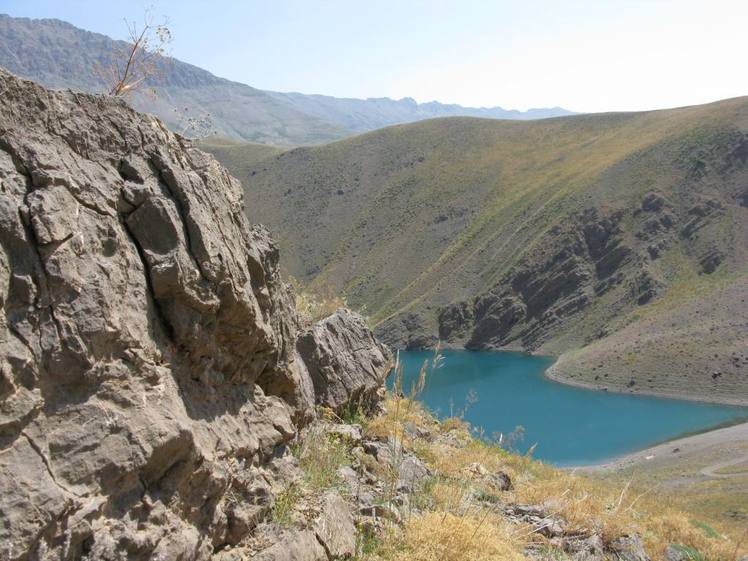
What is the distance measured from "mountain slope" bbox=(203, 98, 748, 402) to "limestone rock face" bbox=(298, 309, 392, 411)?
5168 centimetres

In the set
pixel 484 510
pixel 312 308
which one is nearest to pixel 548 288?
pixel 312 308

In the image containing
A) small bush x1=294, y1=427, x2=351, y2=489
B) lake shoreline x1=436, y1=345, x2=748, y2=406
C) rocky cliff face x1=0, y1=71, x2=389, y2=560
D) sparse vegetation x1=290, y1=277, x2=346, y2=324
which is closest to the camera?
rocky cliff face x1=0, y1=71, x2=389, y2=560

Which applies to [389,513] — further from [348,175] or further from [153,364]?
[348,175]

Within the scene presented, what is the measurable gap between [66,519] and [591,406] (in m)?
61.4

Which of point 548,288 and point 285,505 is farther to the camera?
point 548,288

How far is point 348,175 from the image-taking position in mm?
138250

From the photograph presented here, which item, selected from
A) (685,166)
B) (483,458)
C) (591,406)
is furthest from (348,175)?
(483,458)

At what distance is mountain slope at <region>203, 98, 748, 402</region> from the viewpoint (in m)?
70.4

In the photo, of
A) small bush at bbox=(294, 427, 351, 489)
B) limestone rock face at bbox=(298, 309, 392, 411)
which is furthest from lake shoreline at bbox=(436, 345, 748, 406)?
small bush at bbox=(294, 427, 351, 489)

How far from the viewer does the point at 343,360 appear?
980cm

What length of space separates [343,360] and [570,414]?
52214mm

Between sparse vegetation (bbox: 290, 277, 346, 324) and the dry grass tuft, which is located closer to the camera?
the dry grass tuft

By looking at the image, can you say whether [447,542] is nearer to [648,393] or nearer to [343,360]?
[343,360]

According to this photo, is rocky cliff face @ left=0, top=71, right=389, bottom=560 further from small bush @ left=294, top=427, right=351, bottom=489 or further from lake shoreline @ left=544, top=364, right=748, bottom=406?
lake shoreline @ left=544, top=364, right=748, bottom=406
